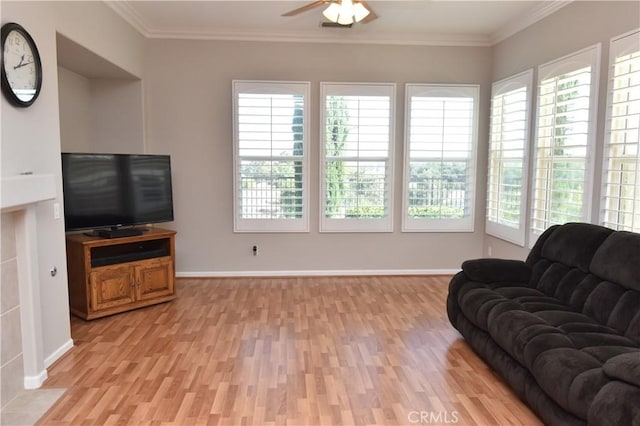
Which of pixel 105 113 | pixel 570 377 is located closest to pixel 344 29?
pixel 105 113

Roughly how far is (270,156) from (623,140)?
3.59m

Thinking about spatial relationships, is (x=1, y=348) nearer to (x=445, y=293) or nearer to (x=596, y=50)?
(x=445, y=293)

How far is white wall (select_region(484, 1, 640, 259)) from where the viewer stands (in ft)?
11.2

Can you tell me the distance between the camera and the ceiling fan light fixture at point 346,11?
315cm

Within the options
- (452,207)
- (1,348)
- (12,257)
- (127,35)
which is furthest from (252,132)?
(1,348)

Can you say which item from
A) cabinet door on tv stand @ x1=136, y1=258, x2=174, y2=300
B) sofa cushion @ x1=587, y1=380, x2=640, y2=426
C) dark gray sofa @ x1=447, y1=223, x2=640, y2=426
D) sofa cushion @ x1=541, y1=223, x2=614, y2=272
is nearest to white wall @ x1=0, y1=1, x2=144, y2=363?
cabinet door on tv stand @ x1=136, y1=258, x2=174, y2=300

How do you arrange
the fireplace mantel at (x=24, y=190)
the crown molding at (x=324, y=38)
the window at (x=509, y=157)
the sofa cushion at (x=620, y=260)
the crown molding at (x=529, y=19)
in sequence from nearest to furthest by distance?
the fireplace mantel at (x=24, y=190), the sofa cushion at (x=620, y=260), the crown molding at (x=529, y=19), the window at (x=509, y=157), the crown molding at (x=324, y=38)

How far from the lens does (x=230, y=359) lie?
324cm

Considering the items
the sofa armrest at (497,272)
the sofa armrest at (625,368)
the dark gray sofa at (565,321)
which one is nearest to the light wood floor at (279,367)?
the dark gray sofa at (565,321)

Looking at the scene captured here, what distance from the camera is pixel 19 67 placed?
8.98 feet

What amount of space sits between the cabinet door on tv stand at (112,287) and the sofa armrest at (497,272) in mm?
3153

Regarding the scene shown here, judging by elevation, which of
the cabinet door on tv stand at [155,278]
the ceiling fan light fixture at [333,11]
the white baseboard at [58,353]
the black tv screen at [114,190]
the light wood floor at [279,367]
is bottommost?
the light wood floor at [279,367]

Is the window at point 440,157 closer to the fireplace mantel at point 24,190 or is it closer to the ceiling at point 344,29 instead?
the ceiling at point 344,29

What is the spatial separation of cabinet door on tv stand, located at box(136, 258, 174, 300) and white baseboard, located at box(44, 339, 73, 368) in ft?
3.14
